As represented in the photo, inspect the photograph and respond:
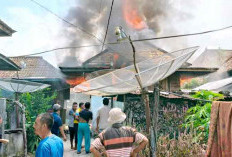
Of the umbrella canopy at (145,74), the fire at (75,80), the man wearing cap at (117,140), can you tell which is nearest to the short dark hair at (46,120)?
the man wearing cap at (117,140)

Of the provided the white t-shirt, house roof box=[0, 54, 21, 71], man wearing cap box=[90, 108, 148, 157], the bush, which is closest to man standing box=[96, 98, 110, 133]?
the white t-shirt

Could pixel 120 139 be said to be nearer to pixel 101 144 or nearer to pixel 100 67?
pixel 101 144

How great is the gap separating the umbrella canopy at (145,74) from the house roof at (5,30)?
4.27m

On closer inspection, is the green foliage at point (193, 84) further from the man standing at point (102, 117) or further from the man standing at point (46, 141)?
the man standing at point (46, 141)

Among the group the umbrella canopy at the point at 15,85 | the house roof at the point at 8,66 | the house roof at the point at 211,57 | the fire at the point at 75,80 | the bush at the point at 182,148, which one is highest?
the house roof at the point at 211,57

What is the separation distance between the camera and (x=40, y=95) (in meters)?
10.6

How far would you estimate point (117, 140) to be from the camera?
11.8ft

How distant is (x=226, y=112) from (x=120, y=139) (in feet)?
5.00

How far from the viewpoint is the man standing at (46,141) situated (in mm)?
2664

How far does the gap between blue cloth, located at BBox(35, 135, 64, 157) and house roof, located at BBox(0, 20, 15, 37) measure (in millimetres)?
7058

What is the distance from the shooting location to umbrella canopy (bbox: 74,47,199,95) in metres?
4.63

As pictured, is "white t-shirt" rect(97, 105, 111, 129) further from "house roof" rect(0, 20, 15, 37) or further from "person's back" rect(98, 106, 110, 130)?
"house roof" rect(0, 20, 15, 37)

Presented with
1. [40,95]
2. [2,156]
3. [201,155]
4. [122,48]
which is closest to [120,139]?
[201,155]

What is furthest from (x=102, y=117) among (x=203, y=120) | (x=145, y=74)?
(x=145, y=74)
